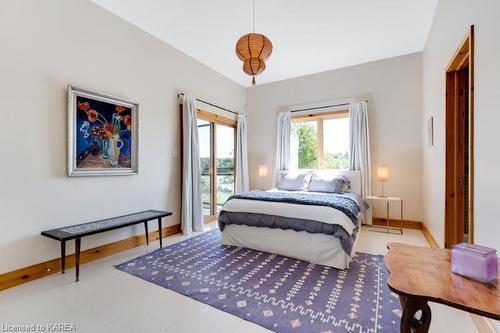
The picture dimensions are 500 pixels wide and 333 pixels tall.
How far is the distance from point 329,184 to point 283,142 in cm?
152

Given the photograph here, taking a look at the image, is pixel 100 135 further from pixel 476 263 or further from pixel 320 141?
pixel 320 141

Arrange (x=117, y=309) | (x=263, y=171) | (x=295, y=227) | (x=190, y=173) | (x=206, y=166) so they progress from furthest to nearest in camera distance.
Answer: (x=263, y=171), (x=206, y=166), (x=190, y=173), (x=295, y=227), (x=117, y=309)

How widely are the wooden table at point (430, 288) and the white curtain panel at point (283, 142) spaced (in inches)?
157

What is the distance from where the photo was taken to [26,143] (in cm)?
239

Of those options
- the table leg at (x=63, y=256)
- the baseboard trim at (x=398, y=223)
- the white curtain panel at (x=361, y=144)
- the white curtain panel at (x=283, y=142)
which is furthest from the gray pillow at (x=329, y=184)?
the table leg at (x=63, y=256)

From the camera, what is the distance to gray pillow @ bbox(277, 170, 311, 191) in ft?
14.8

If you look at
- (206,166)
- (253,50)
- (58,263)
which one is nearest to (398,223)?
(206,166)

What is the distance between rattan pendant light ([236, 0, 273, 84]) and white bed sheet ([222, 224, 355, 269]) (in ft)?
6.15

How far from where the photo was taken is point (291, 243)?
2.90m

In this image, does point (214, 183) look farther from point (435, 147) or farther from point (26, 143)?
point (435, 147)

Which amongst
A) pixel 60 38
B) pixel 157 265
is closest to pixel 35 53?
pixel 60 38

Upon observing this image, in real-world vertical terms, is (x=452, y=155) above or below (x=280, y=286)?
above

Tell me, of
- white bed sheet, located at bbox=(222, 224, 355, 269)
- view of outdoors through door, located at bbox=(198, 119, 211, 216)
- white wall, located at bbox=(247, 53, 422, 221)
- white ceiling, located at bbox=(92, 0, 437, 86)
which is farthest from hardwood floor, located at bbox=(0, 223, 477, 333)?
white ceiling, located at bbox=(92, 0, 437, 86)

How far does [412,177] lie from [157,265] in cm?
421
